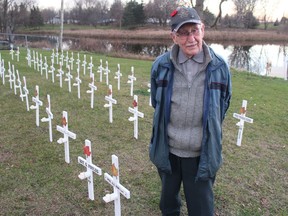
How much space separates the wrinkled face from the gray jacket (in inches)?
5.3

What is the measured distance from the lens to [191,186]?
2.35 m

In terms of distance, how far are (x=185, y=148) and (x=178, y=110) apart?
1.01 feet

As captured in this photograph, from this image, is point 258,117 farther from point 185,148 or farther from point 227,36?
point 227,36

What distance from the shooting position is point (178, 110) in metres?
2.19

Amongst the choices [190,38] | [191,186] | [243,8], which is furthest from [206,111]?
[243,8]

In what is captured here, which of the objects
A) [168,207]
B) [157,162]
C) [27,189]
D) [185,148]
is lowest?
[27,189]

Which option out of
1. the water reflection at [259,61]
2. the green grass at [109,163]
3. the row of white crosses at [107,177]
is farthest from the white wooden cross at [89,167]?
the water reflection at [259,61]

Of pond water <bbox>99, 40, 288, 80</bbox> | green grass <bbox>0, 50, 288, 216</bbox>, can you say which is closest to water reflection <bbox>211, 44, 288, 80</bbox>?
pond water <bbox>99, 40, 288, 80</bbox>

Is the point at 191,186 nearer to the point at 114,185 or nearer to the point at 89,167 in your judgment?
the point at 114,185

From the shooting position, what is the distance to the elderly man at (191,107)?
6.91 feet

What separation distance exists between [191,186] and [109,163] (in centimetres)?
217

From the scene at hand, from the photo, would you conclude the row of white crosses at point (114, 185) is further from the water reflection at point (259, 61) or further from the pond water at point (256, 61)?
the water reflection at point (259, 61)

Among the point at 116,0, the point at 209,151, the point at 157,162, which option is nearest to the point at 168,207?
the point at 157,162

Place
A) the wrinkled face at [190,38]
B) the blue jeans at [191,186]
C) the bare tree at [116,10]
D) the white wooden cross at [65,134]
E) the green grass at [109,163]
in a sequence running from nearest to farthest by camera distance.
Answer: the wrinkled face at [190,38] < the blue jeans at [191,186] < the green grass at [109,163] < the white wooden cross at [65,134] < the bare tree at [116,10]
